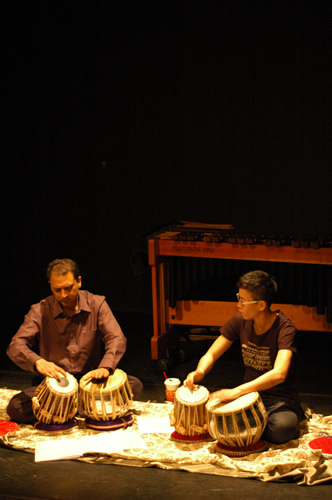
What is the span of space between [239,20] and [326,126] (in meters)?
1.24

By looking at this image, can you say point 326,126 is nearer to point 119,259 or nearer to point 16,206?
point 119,259

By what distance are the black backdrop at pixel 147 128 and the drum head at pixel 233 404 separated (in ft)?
7.11

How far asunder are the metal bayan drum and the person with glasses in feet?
1.51

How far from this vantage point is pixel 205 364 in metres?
4.69

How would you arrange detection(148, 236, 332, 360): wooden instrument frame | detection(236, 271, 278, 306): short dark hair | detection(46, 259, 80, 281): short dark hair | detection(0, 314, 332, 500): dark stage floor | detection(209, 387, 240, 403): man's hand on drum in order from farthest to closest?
detection(148, 236, 332, 360): wooden instrument frame < detection(46, 259, 80, 281): short dark hair < detection(236, 271, 278, 306): short dark hair < detection(209, 387, 240, 403): man's hand on drum < detection(0, 314, 332, 500): dark stage floor

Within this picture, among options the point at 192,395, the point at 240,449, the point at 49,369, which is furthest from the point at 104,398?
the point at 240,449

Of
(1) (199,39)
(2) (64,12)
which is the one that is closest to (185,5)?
(1) (199,39)

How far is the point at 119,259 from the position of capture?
7672 millimetres

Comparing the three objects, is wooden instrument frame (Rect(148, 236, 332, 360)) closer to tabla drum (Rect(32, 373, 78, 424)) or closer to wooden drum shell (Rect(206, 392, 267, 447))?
tabla drum (Rect(32, 373, 78, 424))

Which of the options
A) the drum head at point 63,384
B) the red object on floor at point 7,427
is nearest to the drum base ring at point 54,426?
the red object on floor at point 7,427

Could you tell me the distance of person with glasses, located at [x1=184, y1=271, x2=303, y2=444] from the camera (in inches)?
174

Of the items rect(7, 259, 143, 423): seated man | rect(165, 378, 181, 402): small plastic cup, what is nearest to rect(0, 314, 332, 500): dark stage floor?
rect(7, 259, 143, 423): seated man

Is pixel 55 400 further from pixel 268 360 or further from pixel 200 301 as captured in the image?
pixel 200 301

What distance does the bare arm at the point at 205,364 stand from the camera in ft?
15.1
